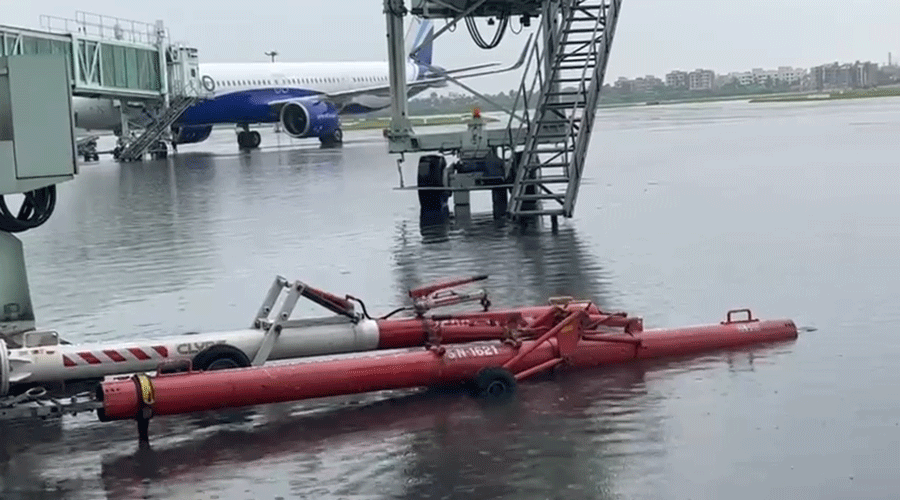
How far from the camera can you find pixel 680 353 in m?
11.0

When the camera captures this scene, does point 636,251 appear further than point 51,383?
Yes

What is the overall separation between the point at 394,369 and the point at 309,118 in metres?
47.7

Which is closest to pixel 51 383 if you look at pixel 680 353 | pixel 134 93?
pixel 680 353

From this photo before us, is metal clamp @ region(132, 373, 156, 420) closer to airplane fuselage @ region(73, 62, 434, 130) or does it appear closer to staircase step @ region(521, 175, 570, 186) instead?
staircase step @ region(521, 175, 570, 186)

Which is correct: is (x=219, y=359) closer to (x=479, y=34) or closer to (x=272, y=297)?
(x=272, y=297)

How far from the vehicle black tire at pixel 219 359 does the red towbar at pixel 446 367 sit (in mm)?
468

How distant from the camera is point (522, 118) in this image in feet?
76.2

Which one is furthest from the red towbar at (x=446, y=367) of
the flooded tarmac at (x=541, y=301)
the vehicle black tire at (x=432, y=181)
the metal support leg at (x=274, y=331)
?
the vehicle black tire at (x=432, y=181)

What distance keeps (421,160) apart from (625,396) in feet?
51.0

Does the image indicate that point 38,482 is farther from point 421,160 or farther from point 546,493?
point 421,160

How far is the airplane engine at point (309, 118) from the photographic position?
5684cm

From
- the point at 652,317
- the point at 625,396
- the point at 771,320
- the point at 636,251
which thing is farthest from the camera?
the point at 636,251

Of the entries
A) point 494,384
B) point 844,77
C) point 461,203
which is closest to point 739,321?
point 494,384

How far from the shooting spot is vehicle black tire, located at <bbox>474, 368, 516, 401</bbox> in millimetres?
9828
